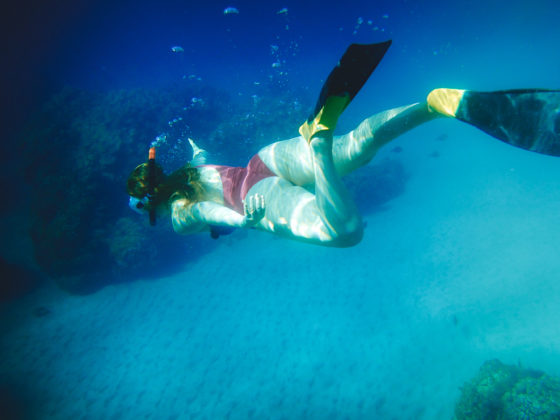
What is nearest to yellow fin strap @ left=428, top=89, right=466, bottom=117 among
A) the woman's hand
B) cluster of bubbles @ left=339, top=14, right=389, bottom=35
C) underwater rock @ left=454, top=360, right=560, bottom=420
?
the woman's hand

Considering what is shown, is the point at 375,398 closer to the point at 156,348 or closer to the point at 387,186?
the point at 156,348

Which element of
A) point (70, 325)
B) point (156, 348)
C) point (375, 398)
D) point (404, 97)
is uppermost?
point (70, 325)

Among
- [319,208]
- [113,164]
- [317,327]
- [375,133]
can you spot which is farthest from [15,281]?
[375,133]

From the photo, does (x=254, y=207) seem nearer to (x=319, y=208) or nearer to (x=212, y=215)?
(x=319, y=208)

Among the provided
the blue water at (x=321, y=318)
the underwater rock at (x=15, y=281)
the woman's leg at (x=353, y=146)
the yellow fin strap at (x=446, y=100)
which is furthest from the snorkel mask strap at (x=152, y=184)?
the underwater rock at (x=15, y=281)

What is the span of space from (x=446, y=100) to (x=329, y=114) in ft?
2.97

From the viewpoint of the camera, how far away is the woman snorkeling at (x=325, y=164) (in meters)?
1.65

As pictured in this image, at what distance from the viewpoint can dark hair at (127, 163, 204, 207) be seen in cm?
340

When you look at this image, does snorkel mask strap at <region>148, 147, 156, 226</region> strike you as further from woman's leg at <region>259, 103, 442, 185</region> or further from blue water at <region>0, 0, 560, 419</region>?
blue water at <region>0, 0, 560, 419</region>

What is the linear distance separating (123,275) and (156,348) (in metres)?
5.94

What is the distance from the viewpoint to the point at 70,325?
10.5m

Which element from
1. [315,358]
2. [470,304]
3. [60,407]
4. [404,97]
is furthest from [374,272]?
[404,97]

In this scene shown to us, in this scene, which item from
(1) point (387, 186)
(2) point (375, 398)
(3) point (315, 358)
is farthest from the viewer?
(1) point (387, 186)

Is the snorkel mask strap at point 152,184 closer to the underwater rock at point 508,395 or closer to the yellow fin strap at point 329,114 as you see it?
the yellow fin strap at point 329,114
